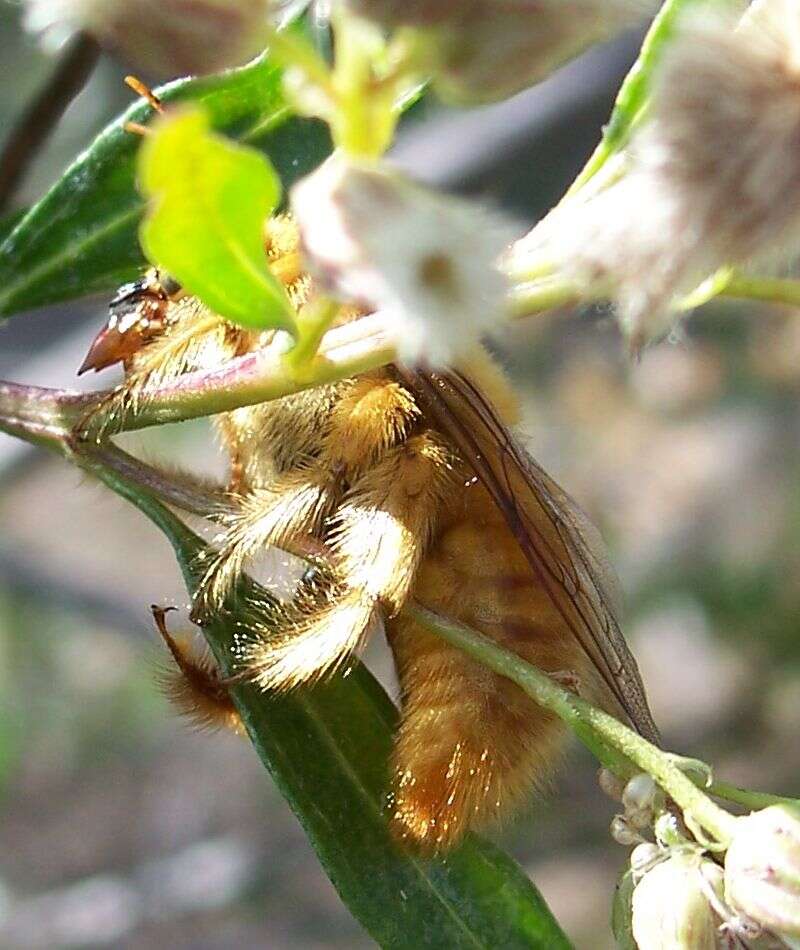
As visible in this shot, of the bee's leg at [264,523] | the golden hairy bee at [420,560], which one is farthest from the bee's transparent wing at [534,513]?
the bee's leg at [264,523]

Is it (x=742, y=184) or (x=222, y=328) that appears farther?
(x=222, y=328)

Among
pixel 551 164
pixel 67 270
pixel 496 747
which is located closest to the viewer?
pixel 496 747

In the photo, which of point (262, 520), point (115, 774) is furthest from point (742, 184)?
point (115, 774)

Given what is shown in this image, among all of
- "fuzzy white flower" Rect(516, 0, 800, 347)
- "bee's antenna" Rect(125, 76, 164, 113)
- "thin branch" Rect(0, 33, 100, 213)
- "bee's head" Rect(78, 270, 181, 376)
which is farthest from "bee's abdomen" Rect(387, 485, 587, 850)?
"thin branch" Rect(0, 33, 100, 213)

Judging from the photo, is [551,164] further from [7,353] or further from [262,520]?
[262,520]

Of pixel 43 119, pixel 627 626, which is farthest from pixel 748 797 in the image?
pixel 627 626

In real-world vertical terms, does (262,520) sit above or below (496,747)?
above
